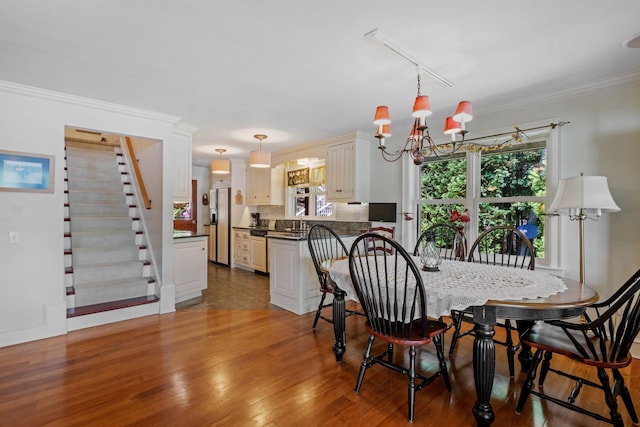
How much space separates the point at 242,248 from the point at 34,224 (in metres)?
3.84

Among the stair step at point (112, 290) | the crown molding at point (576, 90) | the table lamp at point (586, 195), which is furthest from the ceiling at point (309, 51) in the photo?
the stair step at point (112, 290)

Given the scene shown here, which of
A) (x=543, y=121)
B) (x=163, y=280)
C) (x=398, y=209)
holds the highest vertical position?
(x=543, y=121)

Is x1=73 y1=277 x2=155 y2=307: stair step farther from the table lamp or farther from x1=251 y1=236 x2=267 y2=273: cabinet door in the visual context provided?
the table lamp

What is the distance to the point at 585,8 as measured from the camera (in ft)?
6.19

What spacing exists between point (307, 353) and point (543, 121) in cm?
326

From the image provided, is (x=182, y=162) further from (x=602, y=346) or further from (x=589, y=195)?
(x=602, y=346)

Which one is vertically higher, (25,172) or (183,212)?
(25,172)

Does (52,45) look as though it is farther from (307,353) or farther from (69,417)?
(307,353)

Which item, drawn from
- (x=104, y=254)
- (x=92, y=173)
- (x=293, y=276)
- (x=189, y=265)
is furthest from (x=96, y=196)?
(x=293, y=276)

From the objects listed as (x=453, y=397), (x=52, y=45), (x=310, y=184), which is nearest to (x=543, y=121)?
(x=453, y=397)

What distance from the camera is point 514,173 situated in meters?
3.62

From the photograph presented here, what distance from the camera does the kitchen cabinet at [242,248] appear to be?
654 cm

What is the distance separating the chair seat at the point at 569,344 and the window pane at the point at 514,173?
72.5 inches

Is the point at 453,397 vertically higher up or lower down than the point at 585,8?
lower down
